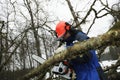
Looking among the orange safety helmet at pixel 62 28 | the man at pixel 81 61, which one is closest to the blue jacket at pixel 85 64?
the man at pixel 81 61

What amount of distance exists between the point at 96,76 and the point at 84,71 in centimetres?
23

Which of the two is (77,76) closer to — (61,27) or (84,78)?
(84,78)

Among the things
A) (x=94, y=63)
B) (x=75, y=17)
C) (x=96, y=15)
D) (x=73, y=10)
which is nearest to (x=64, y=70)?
(x=94, y=63)

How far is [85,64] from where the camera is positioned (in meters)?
4.34

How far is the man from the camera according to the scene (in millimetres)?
4281

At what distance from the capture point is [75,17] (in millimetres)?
13719

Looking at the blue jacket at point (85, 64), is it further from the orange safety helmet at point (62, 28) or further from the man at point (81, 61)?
the orange safety helmet at point (62, 28)

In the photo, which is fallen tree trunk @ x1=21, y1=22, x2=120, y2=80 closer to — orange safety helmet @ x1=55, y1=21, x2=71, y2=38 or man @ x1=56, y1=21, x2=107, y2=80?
man @ x1=56, y1=21, x2=107, y2=80

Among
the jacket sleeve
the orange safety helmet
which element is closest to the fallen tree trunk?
the jacket sleeve

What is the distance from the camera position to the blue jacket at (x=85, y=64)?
426 cm

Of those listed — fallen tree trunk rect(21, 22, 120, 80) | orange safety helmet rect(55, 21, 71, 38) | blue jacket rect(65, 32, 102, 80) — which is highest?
orange safety helmet rect(55, 21, 71, 38)

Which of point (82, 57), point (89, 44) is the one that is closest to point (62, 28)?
point (82, 57)

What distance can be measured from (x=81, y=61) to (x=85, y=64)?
0.14m

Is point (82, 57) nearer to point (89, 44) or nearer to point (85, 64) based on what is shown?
point (85, 64)
